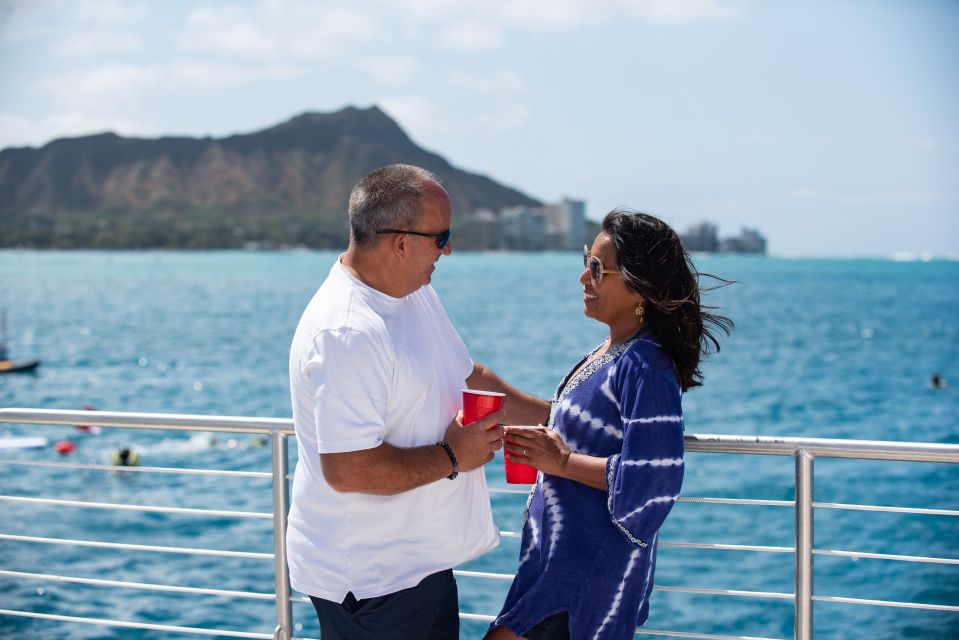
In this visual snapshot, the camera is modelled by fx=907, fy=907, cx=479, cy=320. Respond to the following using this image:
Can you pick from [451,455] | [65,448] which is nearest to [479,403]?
[451,455]

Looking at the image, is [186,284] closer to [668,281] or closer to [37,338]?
[37,338]

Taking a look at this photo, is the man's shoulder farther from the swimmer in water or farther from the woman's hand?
the swimmer in water

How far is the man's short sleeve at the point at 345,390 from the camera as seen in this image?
2.09 m

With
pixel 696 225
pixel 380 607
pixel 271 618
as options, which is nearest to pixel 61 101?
pixel 696 225

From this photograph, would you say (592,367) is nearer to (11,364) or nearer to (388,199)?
(388,199)

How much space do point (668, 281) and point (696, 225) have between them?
89234mm

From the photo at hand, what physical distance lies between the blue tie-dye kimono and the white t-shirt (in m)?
0.23

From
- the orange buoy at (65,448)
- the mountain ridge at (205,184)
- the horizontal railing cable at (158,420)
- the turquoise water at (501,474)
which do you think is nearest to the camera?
the horizontal railing cable at (158,420)

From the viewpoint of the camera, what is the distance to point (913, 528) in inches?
634

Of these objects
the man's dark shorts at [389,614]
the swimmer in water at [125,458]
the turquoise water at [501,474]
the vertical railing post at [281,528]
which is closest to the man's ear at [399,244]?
the man's dark shorts at [389,614]

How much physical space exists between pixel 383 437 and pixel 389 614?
1.50ft

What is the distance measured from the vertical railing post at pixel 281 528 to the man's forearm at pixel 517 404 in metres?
0.82

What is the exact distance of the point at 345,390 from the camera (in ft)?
6.86

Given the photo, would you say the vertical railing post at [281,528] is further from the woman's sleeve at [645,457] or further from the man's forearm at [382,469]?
the woman's sleeve at [645,457]
